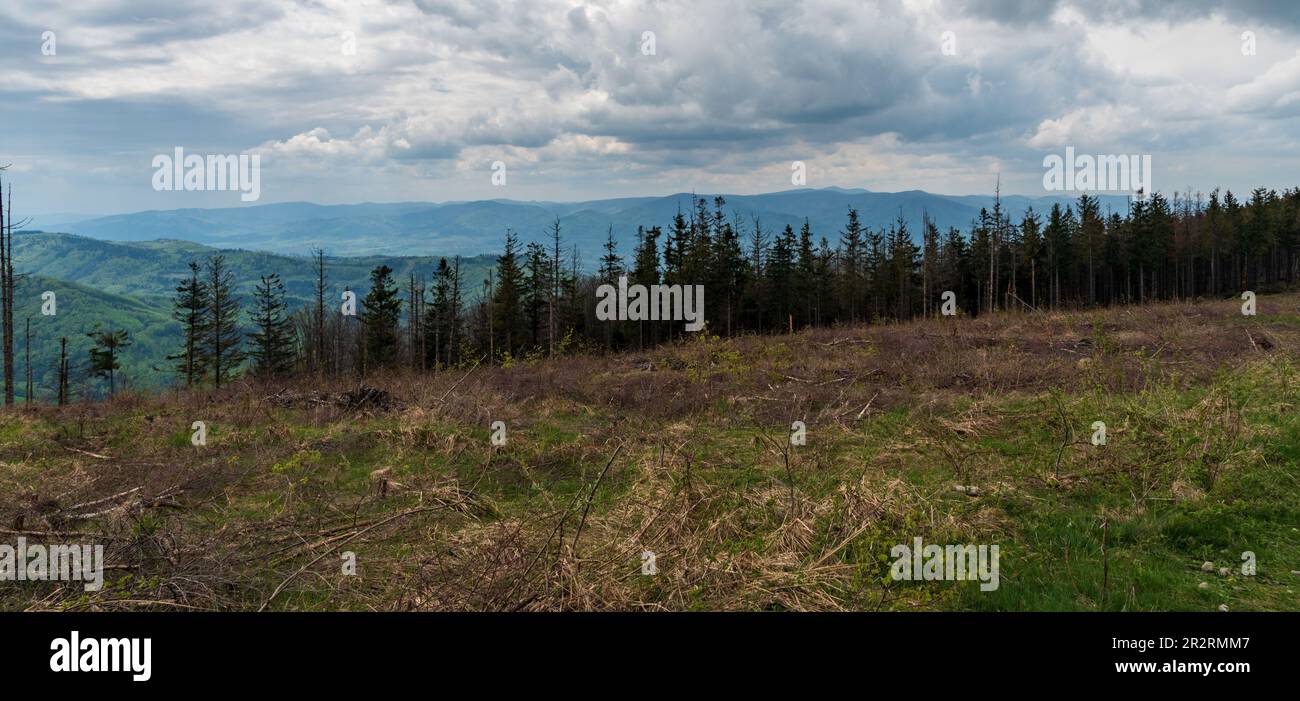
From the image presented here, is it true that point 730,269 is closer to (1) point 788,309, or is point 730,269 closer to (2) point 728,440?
(1) point 788,309

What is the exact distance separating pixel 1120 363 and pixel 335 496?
15.1 metres

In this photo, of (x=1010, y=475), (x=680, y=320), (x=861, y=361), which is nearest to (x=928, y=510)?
(x=1010, y=475)

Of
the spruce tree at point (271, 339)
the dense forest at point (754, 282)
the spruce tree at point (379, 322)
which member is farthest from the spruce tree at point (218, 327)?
the spruce tree at point (379, 322)

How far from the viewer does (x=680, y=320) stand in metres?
53.0

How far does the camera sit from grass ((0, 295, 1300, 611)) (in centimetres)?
537

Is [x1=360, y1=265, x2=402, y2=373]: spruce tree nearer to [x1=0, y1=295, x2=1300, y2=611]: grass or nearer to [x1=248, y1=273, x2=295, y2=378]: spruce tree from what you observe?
[x1=248, y1=273, x2=295, y2=378]: spruce tree

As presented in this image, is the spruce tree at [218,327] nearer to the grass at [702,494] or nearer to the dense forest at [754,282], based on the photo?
the dense forest at [754,282]

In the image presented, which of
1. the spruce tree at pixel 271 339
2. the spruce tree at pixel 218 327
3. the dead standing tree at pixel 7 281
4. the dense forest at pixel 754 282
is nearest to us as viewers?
the dead standing tree at pixel 7 281

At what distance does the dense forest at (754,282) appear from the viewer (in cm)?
5212

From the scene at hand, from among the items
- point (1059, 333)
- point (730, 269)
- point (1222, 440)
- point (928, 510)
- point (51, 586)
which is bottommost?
point (51, 586)

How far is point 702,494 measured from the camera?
742cm

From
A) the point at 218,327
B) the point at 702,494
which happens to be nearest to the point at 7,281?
the point at 218,327

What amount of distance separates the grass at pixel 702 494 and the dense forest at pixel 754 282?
32865mm

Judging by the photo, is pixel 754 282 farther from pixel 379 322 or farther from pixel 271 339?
pixel 271 339
